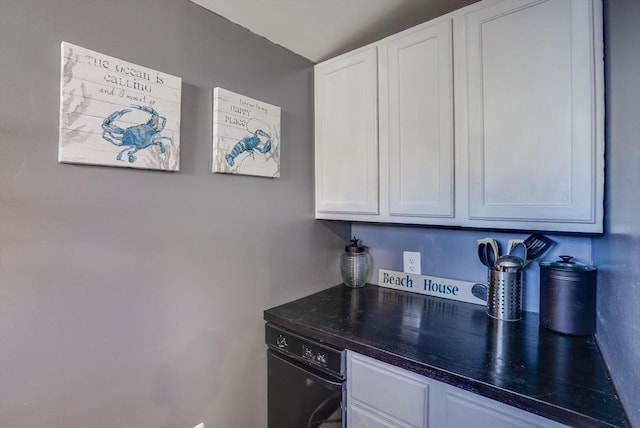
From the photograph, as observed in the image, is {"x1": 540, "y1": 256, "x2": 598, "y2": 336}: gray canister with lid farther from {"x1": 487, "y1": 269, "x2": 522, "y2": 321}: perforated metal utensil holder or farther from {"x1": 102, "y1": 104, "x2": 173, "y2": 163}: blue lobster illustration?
{"x1": 102, "y1": 104, "x2": 173, "y2": 163}: blue lobster illustration

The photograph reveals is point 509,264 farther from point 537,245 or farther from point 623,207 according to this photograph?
point 623,207

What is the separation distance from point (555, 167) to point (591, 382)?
677 mm

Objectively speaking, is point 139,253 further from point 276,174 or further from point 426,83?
point 426,83

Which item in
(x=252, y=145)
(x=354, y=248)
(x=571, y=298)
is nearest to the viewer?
(x=571, y=298)

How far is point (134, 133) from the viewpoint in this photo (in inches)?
40.9

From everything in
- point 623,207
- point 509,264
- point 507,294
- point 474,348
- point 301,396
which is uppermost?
point 623,207

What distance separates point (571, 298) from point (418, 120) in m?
0.92

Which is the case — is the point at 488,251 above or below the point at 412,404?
above

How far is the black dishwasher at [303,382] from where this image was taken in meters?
1.22

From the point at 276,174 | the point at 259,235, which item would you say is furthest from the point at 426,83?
the point at 259,235

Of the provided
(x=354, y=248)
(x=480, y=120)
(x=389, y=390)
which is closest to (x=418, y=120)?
(x=480, y=120)

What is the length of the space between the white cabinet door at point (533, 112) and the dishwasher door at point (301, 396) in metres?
0.90

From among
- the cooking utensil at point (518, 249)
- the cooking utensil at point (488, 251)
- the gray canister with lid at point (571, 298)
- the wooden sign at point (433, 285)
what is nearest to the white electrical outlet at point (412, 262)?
the wooden sign at point (433, 285)

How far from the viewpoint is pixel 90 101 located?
94cm
